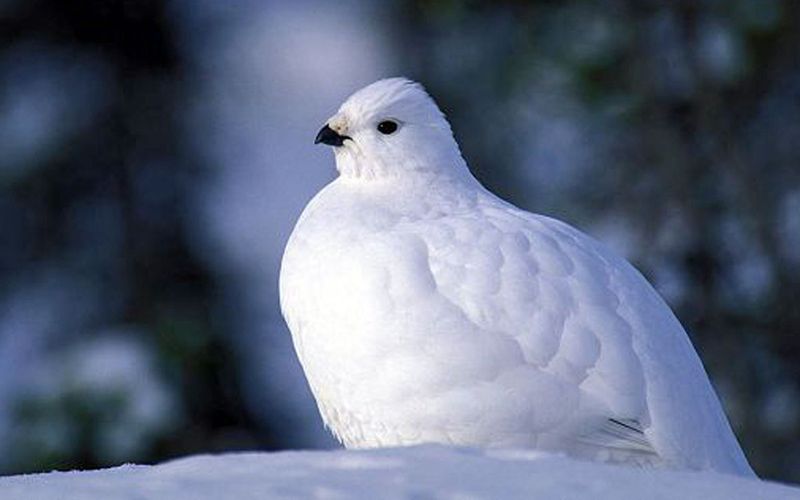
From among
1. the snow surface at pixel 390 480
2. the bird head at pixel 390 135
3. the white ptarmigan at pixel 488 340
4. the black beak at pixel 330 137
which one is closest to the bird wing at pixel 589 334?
the white ptarmigan at pixel 488 340

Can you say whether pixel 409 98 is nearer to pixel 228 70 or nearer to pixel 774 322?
pixel 774 322

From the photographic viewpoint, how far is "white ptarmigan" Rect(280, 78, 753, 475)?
367 centimetres

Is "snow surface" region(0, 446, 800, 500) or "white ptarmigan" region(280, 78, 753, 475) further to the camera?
"white ptarmigan" region(280, 78, 753, 475)

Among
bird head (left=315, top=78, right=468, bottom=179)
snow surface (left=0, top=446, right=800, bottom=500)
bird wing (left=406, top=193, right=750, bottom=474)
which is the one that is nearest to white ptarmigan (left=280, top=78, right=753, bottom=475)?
bird wing (left=406, top=193, right=750, bottom=474)

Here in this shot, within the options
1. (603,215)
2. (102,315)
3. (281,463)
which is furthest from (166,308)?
(281,463)

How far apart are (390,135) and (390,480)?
2.04 meters

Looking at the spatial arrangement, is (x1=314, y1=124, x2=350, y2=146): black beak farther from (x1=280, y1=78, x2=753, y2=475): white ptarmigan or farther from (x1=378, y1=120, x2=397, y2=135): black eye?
(x1=280, y1=78, x2=753, y2=475): white ptarmigan

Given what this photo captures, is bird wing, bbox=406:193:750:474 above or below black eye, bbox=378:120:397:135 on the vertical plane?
below

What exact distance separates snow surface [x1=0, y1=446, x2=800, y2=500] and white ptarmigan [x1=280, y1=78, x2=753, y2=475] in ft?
3.64

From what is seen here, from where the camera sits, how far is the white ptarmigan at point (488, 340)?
367 cm

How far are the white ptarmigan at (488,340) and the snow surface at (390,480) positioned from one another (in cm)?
111

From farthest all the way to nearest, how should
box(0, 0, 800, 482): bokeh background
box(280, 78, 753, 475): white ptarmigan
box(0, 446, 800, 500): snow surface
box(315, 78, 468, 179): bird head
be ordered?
box(0, 0, 800, 482): bokeh background < box(315, 78, 468, 179): bird head < box(280, 78, 753, 475): white ptarmigan < box(0, 446, 800, 500): snow surface

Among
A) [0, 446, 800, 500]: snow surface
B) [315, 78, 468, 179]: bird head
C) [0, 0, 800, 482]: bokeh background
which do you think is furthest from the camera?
[0, 0, 800, 482]: bokeh background

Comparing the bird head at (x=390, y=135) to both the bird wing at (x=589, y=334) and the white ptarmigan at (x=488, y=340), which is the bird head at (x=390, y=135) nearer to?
the white ptarmigan at (x=488, y=340)
